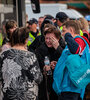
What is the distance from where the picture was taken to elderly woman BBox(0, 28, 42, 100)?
4367 millimetres

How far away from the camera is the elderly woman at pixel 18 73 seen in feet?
14.3

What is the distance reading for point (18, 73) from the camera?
4.38m

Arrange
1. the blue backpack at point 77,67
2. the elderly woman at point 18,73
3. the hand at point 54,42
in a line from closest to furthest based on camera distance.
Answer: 1. the elderly woman at point 18,73
2. the blue backpack at point 77,67
3. the hand at point 54,42

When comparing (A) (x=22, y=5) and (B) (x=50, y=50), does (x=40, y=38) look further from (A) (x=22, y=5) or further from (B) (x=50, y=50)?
(A) (x=22, y=5)

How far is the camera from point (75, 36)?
499cm

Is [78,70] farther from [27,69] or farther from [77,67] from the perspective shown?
[27,69]

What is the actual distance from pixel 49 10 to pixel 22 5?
7316mm

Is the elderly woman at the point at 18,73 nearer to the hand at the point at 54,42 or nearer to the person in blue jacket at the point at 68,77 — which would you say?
the person in blue jacket at the point at 68,77

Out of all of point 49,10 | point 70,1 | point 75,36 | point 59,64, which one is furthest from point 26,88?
point 70,1

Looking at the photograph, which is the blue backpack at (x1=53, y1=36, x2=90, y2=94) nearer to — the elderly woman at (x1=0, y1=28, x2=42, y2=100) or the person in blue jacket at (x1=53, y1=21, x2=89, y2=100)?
the person in blue jacket at (x1=53, y1=21, x2=89, y2=100)

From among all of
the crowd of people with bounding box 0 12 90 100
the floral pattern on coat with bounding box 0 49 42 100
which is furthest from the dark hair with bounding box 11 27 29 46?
the floral pattern on coat with bounding box 0 49 42 100

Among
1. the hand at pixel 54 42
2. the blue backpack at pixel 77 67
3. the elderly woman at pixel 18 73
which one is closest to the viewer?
the elderly woman at pixel 18 73

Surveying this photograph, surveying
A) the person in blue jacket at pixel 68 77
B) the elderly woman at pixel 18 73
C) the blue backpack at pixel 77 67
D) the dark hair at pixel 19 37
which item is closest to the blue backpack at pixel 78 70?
the blue backpack at pixel 77 67

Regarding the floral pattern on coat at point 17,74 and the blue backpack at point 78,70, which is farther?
the blue backpack at point 78,70
